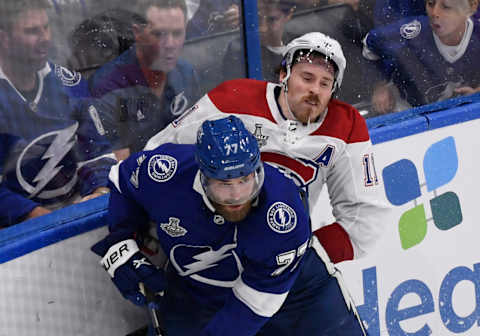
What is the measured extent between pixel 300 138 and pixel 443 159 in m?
1.01

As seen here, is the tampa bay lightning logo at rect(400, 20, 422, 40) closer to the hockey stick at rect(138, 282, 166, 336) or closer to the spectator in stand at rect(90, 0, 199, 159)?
the spectator in stand at rect(90, 0, 199, 159)

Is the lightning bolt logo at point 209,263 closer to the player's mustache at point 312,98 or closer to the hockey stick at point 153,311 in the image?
the hockey stick at point 153,311

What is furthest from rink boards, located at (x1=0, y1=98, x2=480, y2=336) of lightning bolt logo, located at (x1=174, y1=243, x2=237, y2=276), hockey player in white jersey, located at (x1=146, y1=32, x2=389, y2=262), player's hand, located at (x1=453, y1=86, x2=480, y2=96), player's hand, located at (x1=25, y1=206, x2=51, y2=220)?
lightning bolt logo, located at (x1=174, y1=243, x2=237, y2=276)

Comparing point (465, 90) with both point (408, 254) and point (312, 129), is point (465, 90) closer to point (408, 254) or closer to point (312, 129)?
point (408, 254)

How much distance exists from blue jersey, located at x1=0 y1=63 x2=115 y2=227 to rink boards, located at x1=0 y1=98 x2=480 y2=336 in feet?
0.29

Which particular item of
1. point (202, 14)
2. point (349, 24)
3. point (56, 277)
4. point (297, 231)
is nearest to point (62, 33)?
point (202, 14)

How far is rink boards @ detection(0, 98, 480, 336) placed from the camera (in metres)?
2.08

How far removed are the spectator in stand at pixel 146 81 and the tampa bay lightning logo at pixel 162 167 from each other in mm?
470

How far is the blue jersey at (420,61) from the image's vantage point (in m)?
2.71

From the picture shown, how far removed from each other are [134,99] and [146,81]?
7cm

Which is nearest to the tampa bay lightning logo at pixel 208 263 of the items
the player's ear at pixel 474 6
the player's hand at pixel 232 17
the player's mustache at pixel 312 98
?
the player's mustache at pixel 312 98

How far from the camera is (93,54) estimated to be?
6.81 feet

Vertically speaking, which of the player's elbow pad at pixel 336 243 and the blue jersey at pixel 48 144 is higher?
the blue jersey at pixel 48 144

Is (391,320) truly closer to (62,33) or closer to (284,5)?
(284,5)
